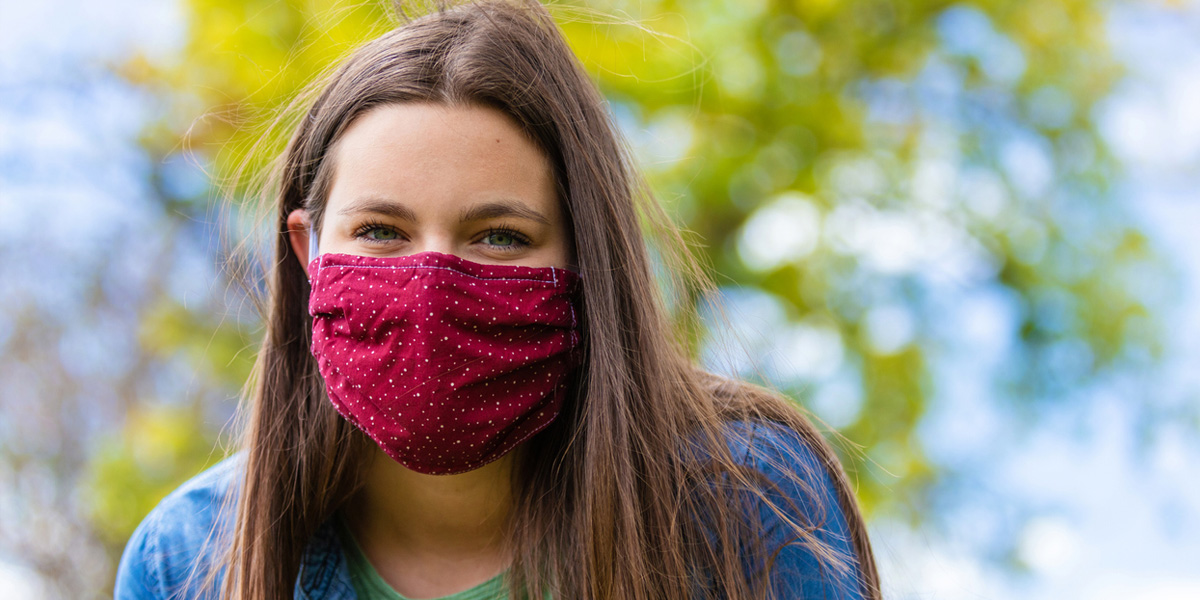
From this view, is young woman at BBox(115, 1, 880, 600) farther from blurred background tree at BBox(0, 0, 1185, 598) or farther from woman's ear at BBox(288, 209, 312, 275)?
blurred background tree at BBox(0, 0, 1185, 598)

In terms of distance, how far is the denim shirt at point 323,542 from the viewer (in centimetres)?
197

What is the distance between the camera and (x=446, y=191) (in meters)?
1.84

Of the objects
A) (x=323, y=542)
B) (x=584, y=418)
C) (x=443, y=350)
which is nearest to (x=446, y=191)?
(x=443, y=350)

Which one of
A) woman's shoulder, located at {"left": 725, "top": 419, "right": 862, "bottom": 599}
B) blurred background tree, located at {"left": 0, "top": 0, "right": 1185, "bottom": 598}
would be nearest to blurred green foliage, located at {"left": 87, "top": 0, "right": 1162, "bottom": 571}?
blurred background tree, located at {"left": 0, "top": 0, "right": 1185, "bottom": 598}

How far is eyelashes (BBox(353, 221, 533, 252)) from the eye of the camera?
1900 mm

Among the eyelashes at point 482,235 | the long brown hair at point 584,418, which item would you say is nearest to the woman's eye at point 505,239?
the eyelashes at point 482,235

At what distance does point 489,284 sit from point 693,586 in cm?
74

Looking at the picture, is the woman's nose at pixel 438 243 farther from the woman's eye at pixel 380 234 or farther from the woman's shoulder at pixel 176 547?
the woman's shoulder at pixel 176 547

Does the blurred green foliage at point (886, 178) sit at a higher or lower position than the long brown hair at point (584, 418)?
higher

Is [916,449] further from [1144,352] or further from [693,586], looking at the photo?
[693,586]

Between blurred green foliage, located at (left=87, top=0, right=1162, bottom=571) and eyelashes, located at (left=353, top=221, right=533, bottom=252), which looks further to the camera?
blurred green foliage, located at (left=87, top=0, right=1162, bottom=571)

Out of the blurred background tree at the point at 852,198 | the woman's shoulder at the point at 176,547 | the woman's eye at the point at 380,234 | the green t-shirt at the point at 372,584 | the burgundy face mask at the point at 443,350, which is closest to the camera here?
the burgundy face mask at the point at 443,350

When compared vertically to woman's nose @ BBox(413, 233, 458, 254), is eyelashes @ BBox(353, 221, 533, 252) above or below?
above

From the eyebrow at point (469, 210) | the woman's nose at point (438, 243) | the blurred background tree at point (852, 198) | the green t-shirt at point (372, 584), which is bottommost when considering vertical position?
the green t-shirt at point (372, 584)
